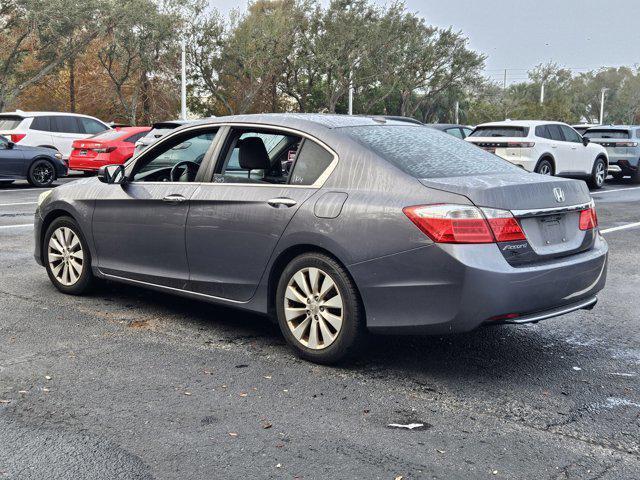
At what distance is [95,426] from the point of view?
390cm

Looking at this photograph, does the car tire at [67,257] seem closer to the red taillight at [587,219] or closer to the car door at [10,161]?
the red taillight at [587,219]

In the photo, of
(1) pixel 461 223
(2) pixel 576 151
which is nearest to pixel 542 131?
(2) pixel 576 151

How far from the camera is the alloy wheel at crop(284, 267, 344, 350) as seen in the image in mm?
4805

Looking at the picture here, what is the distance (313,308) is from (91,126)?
64.9 feet

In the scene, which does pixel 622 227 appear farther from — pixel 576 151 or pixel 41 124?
pixel 41 124

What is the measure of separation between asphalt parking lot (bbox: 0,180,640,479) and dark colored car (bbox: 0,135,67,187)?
12963mm

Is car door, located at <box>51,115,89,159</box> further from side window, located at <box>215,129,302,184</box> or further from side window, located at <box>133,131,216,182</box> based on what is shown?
side window, located at <box>215,129,302,184</box>

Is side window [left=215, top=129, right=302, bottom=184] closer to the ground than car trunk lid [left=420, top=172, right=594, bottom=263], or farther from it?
farther from it

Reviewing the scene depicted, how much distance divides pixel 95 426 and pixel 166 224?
85.2 inches

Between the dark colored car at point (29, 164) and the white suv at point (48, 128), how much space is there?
2387mm

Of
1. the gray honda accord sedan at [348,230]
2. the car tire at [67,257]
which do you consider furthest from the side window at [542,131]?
the car tire at [67,257]

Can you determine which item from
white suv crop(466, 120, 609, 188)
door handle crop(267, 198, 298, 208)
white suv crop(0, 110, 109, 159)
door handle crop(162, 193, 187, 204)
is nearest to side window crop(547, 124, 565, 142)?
white suv crop(466, 120, 609, 188)

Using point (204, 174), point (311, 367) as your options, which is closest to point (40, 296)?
point (204, 174)

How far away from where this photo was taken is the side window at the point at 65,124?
2233 centimetres
